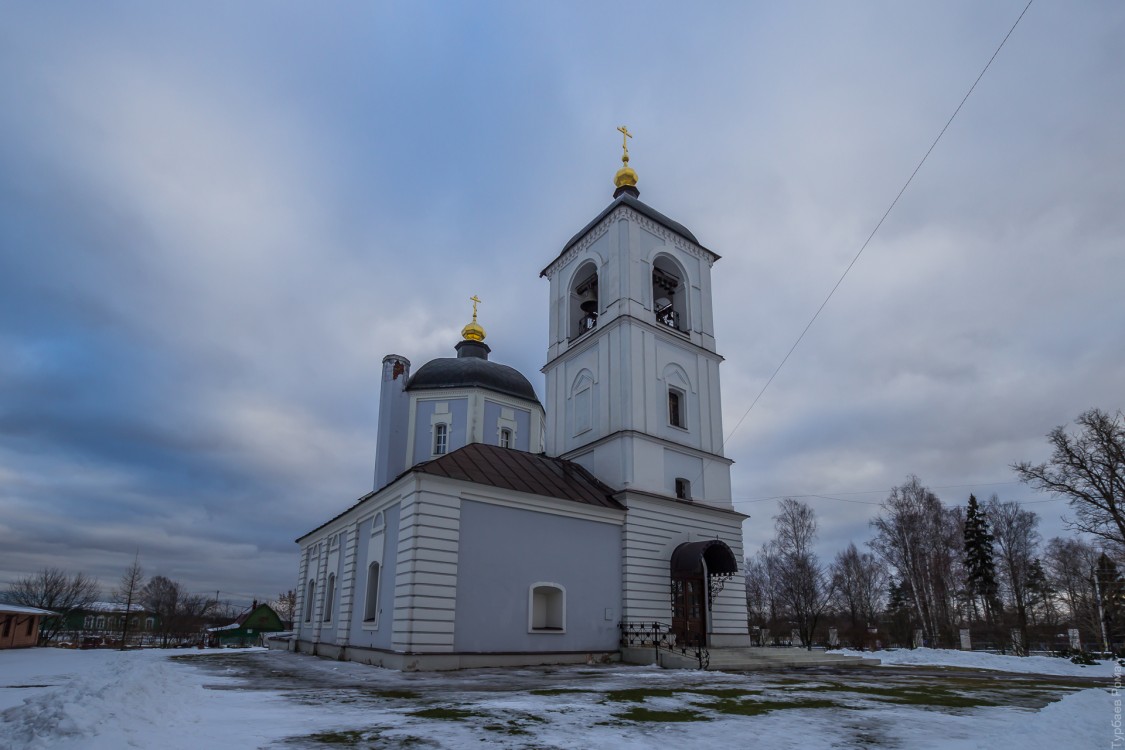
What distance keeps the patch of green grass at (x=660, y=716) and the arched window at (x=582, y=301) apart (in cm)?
1922

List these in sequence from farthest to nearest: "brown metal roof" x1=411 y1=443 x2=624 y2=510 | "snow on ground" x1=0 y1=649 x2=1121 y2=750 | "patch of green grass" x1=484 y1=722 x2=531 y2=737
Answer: "brown metal roof" x1=411 y1=443 x2=624 y2=510 < "patch of green grass" x1=484 y1=722 x2=531 y2=737 < "snow on ground" x1=0 y1=649 x2=1121 y2=750

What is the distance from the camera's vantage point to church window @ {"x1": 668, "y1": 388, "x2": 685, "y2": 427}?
2386 centimetres

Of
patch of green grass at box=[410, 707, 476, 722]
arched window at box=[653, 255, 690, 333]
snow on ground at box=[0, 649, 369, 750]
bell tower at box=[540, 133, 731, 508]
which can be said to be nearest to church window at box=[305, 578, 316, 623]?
bell tower at box=[540, 133, 731, 508]

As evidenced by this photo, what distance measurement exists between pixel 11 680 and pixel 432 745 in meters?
10.7

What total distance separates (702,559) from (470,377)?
48.6ft

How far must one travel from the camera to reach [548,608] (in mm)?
18125

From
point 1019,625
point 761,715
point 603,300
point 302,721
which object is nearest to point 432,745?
point 302,721

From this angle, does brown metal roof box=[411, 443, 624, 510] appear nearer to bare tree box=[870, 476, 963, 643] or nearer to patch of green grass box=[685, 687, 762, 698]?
patch of green grass box=[685, 687, 762, 698]

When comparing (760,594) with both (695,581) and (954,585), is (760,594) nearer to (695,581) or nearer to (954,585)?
(954,585)

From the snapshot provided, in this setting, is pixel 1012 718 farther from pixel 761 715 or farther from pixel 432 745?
pixel 432 745

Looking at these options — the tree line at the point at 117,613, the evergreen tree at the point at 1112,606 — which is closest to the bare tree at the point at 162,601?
the tree line at the point at 117,613

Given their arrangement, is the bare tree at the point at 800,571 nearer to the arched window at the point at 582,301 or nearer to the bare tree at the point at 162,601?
the arched window at the point at 582,301

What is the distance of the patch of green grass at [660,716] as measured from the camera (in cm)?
720

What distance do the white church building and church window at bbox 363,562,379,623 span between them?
0.04 m
